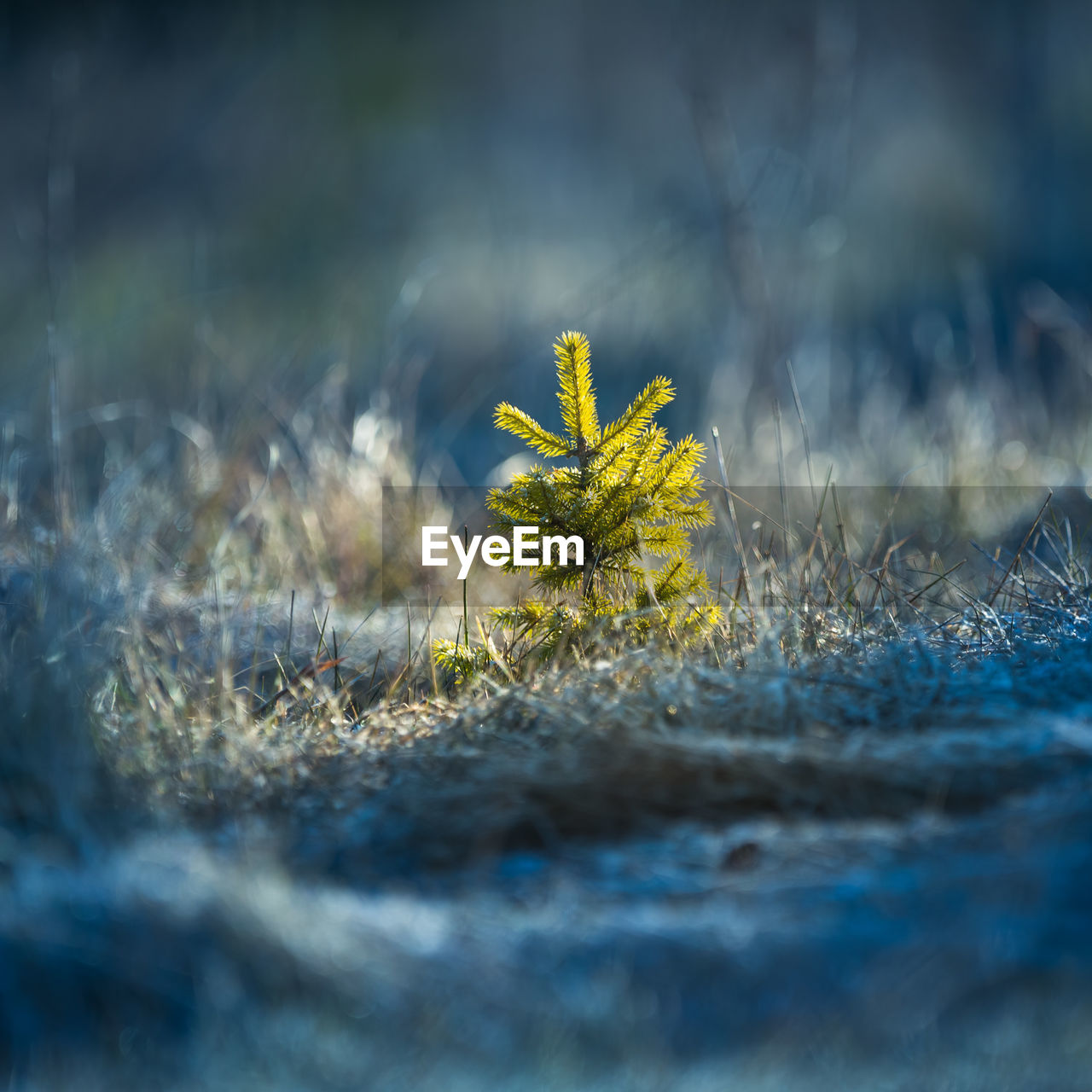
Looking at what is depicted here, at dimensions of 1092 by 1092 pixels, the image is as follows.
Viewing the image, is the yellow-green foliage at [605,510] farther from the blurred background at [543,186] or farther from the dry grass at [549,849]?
the blurred background at [543,186]

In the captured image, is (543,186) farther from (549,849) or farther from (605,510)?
(549,849)

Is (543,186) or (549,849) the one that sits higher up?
(543,186)

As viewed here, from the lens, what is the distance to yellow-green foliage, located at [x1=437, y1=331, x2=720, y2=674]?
5.26 ft

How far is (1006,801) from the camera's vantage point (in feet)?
3.81

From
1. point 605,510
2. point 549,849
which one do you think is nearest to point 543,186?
point 605,510

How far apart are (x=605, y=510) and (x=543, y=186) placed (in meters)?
7.70

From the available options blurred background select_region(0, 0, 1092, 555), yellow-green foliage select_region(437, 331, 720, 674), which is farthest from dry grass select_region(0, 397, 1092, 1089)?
blurred background select_region(0, 0, 1092, 555)

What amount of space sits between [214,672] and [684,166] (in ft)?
26.3

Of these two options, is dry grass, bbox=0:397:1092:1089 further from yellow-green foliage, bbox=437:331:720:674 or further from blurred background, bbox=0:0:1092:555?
blurred background, bbox=0:0:1092:555

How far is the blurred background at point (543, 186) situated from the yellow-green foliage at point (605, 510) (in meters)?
3.18

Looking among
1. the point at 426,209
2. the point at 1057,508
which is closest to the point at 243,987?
the point at 1057,508

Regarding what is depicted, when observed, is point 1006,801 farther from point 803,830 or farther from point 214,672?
point 214,672

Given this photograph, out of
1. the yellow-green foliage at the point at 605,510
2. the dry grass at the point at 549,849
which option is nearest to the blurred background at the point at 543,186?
the yellow-green foliage at the point at 605,510

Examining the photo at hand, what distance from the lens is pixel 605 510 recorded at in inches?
63.6
